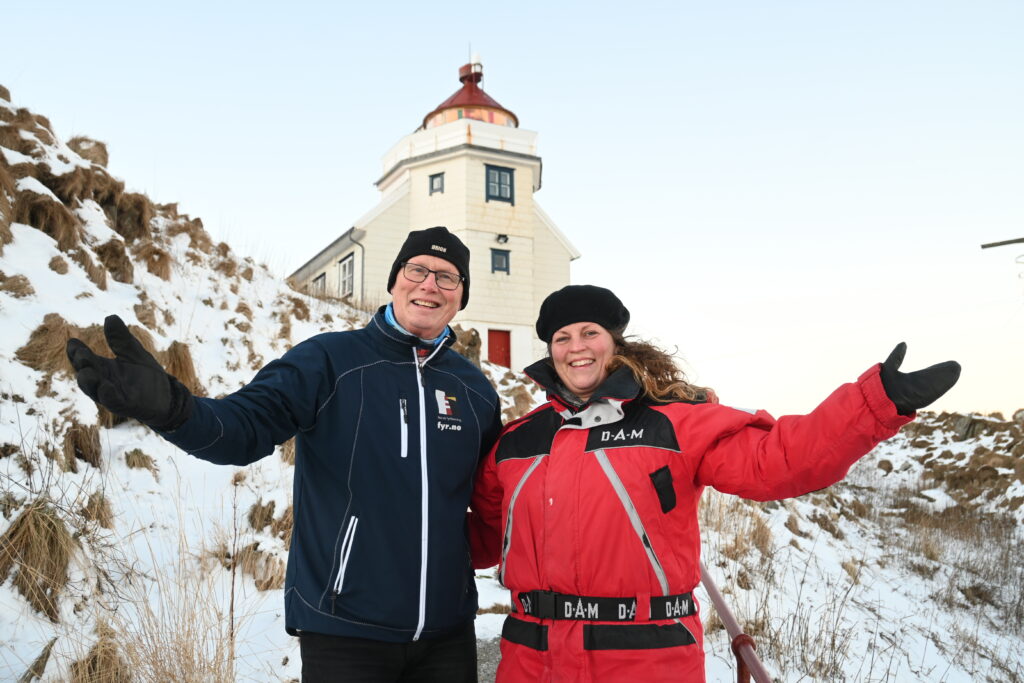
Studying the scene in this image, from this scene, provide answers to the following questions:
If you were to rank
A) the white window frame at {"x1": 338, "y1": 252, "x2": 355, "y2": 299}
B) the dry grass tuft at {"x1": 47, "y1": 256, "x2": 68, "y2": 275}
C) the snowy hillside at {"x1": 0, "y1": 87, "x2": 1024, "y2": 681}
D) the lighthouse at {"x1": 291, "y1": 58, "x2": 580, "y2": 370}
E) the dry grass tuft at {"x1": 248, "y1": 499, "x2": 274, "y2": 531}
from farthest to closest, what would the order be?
the white window frame at {"x1": 338, "y1": 252, "x2": 355, "y2": 299}, the lighthouse at {"x1": 291, "y1": 58, "x2": 580, "y2": 370}, the dry grass tuft at {"x1": 47, "y1": 256, "x2": 68, "y2": 275}, the dry grass tuft at {"x1": 248, "y1": 499, "x2": 274, "y2": 531}, the snowy hillside at {"x1": 0, "y1": 87, "x2": 1024, "y2": 681}

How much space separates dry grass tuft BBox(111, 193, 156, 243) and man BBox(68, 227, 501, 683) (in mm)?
8497

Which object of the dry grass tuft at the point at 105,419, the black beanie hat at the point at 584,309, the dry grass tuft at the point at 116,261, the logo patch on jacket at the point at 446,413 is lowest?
the logo patch on jacket at the point at 446,413

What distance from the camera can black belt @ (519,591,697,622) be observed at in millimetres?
2154

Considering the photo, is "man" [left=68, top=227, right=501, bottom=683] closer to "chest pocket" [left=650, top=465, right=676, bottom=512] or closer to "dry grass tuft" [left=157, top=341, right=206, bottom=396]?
"chest pocket" [left=650, top=465, right=676, bottom=512]

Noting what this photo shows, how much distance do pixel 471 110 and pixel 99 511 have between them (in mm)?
23480

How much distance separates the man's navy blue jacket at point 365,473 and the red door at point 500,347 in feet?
61.3

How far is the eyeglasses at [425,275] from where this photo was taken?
2.70 meters

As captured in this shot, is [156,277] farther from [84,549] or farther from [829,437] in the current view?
[829,437]

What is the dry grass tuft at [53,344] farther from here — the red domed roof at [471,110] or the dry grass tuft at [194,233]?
the red domed roof at [471,110]

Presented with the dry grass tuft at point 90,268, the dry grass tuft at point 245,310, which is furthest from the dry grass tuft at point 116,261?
the dry grass tuft at point 245,310

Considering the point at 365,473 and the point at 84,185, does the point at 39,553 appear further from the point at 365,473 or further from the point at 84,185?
the point at 84,185

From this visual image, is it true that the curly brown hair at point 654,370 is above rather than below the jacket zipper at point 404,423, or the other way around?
above

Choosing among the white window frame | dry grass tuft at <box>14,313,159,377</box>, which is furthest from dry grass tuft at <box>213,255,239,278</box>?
the white window frame

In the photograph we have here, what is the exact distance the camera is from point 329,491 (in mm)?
2299
